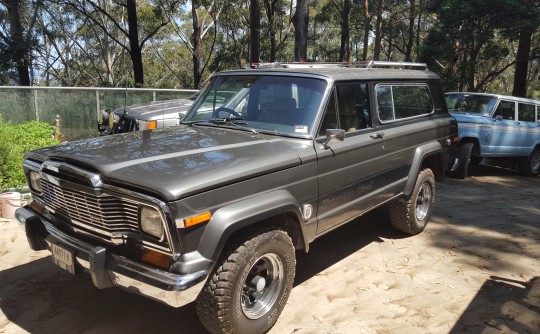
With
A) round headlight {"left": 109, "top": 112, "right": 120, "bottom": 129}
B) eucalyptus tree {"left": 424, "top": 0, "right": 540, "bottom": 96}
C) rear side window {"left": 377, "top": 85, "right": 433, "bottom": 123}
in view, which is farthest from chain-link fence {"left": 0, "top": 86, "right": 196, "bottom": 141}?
eucalyptus tree {"left": 424, "top": 0, "right": 540, "bottom": 96}

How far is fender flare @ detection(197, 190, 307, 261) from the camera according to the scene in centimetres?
280

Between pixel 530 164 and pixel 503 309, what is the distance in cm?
782

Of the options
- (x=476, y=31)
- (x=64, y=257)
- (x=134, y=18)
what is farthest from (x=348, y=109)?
(x=134, y=18)

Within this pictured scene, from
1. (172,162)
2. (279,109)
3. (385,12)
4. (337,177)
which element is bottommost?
(337,177)

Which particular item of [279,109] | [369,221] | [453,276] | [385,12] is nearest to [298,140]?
[279,109]

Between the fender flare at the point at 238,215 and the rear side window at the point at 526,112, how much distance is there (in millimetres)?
8927

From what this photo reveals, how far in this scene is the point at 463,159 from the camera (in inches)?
359

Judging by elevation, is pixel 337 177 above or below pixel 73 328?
above

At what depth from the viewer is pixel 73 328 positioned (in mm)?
3453

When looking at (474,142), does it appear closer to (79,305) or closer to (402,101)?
(402,101)

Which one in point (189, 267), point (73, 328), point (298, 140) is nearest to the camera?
point (189, 267)

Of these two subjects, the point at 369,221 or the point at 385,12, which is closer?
the point at 369,221

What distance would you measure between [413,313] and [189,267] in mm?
2087

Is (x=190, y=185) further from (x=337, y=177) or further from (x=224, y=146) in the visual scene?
(x=337, y=177)
